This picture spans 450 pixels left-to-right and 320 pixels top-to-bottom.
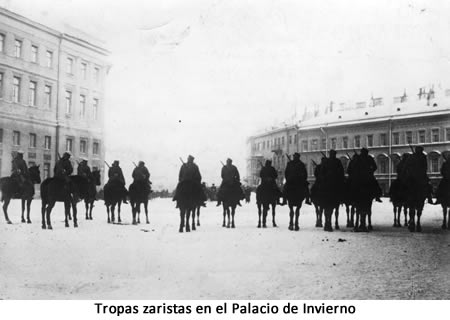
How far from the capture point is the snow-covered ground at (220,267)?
6.44m

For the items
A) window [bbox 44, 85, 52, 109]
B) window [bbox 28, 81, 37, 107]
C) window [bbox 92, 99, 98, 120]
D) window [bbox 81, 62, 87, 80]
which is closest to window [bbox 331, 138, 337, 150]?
window [bbox 81, 62, 87, 80]

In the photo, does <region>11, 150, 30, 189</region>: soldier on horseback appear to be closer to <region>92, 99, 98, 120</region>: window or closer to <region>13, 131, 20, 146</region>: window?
<region>13, 131, 20, 146</region>: window

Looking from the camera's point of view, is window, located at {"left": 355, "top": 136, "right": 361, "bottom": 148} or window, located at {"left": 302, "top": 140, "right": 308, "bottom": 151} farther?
window, located at {"left": 355, "top": 136, "right": 361, "bottom": 148}

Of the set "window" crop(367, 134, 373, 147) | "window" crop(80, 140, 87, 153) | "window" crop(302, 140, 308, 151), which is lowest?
"window" crop(80, 140, 87, 153)

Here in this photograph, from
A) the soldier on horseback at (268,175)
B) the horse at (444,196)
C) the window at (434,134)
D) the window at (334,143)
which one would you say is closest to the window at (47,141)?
the soldier on horseback at (268,175)

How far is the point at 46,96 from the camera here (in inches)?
520

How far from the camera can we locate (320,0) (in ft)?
29.3

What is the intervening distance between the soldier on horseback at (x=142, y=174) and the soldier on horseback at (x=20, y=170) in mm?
2413

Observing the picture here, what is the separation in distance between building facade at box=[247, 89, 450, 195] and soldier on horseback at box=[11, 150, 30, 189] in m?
8.49

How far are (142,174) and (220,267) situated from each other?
6.29m

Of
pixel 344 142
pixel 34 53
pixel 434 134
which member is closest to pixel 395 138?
pixel 434 134

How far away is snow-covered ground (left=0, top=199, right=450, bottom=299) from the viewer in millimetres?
6438
